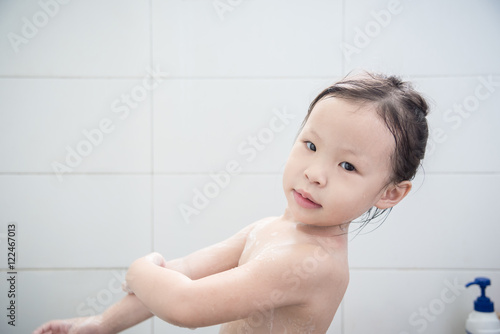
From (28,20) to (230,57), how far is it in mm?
592

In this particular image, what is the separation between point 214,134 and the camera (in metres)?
1.22

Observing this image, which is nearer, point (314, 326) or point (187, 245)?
point (314, 326)

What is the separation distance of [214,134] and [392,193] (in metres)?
0.67

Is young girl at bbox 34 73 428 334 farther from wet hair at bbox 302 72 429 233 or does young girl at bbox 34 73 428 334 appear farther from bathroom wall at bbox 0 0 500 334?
bathroom wall at bbox 0 0 500 334

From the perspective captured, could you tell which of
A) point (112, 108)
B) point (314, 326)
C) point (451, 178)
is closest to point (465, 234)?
point (451, 178)

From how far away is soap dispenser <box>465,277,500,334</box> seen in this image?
3.63ft

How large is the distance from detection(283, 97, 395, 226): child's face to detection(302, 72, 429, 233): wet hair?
0.01 m

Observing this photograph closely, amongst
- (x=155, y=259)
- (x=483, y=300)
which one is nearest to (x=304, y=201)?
(x=155, y=259)

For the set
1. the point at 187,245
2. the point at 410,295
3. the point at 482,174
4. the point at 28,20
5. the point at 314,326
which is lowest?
the point at 410,295

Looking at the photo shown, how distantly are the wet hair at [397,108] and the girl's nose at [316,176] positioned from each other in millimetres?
107

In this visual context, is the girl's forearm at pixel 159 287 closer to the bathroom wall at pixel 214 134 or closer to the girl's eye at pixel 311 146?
the girl's eye at pixel 311 146

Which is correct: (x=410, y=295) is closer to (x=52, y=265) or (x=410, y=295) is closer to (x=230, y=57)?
(x=230, y=57)

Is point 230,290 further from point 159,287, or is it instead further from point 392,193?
point 392,193

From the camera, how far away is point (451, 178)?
1213 millimetres
